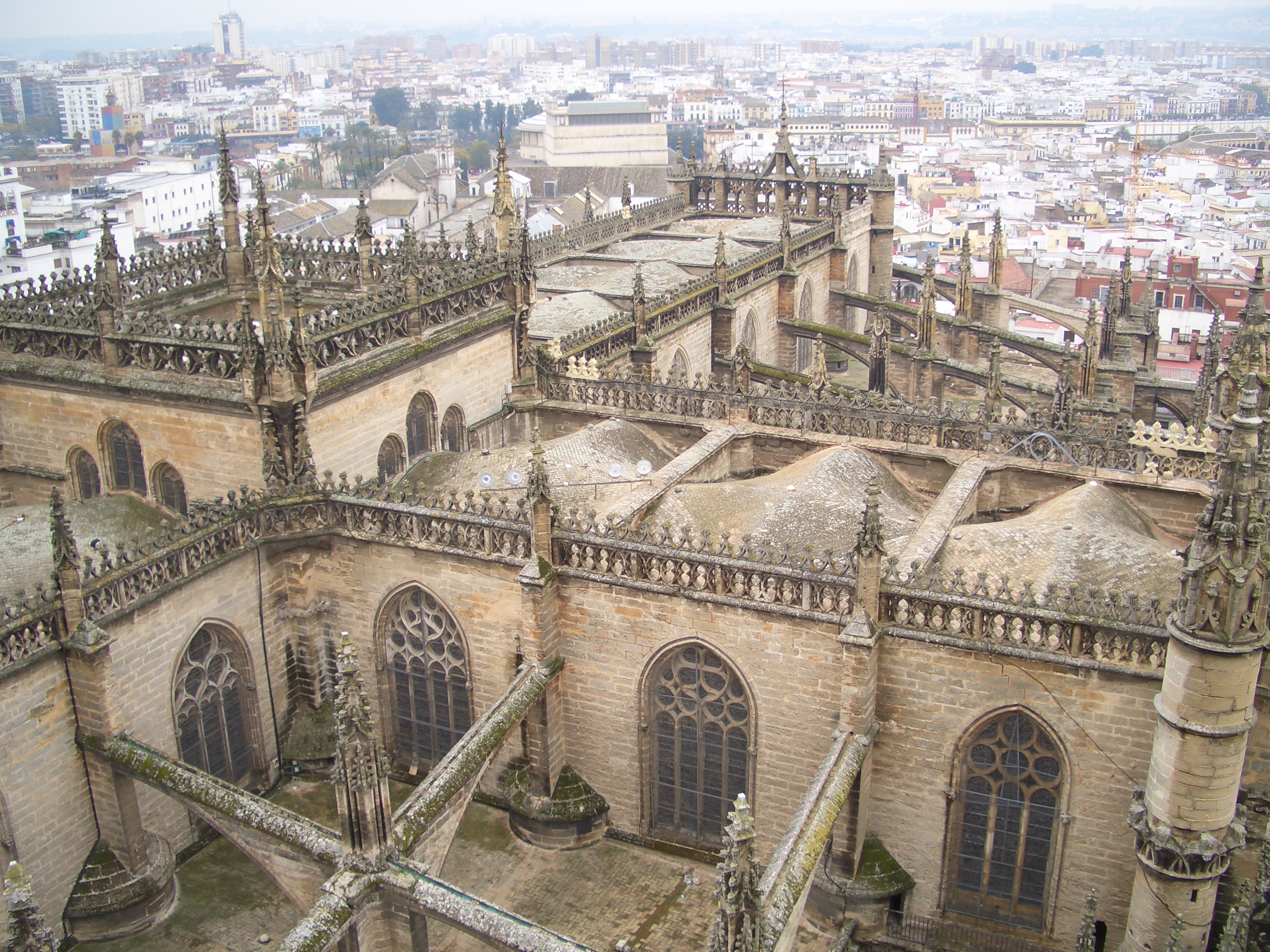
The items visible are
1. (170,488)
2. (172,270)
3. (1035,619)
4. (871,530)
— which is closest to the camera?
(1035,619)

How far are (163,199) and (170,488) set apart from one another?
162356mm

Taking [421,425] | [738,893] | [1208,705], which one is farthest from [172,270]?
[1208,705]

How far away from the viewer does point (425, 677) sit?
27172mm

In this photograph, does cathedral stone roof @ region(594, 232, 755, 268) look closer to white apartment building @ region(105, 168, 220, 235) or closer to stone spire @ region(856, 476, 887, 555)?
stone spire @ region(856, 476, 887, 555)

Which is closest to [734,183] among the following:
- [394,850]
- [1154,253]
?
[394,850]

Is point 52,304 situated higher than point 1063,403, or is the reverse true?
point 52,304

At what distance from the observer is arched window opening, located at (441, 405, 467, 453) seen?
32188 mm

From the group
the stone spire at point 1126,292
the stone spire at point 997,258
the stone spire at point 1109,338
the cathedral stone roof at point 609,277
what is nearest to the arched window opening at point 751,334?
the cathedral stone roof at point 609,277

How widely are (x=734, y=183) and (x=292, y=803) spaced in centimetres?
4832

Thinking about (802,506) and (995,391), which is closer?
(802,506)

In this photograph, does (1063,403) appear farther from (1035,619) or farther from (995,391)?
(1035,619)

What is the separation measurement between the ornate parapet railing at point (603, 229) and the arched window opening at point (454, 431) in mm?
17941

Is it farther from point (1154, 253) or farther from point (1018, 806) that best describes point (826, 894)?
point (1154, 253)

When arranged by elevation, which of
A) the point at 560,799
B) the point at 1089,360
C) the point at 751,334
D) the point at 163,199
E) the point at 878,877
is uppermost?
the point at 1089,360
